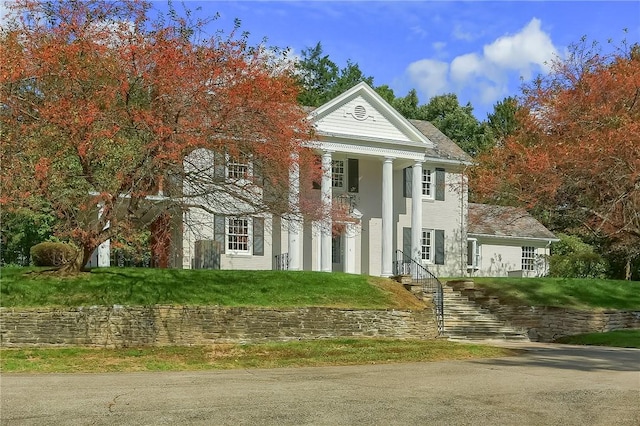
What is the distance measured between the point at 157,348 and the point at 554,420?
1230 centimetres

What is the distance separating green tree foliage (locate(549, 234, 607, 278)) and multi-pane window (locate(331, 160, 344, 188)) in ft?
45.7

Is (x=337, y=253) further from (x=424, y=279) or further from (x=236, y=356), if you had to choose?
(x=236, y=356)

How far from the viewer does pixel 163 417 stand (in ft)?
30.5

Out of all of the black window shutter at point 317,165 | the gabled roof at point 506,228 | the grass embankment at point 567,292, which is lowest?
the grass embankment at point 567,292

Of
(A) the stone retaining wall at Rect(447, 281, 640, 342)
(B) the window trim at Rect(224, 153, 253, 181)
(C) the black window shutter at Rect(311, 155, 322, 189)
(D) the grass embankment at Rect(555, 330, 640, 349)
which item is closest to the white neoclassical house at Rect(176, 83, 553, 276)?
(C) the black window shutter at Rect(311, 155, 322, 189)

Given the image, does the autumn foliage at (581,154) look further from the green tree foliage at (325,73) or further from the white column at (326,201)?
the green tree foliage at (325,73)

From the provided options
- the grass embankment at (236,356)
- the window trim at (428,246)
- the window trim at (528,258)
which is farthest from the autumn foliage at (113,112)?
the window trim at (528,258)

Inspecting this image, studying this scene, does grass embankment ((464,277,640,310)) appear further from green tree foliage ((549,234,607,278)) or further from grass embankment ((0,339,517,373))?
green tree foliage ((549,234,607,278))

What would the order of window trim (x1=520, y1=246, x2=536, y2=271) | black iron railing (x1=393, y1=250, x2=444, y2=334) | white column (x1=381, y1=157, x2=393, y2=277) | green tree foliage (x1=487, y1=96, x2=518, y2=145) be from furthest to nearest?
green tree foliage (x1=487, y1=96, x2=518, y2=145) < window trim (x1=520, y1=246, x2=536, y2=271) < white column (x1=381, y1=157, x2=393, y2=277) < black iron railing (x1=393, y1=250, x2=444, y2=334)

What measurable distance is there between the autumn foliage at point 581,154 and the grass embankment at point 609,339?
329cm

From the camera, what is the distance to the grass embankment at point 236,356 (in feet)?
53.5

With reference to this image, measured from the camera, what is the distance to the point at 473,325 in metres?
25.3

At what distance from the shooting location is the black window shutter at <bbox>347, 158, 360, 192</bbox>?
111ft

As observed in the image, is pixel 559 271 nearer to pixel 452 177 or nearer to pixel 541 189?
pixel 452 177
